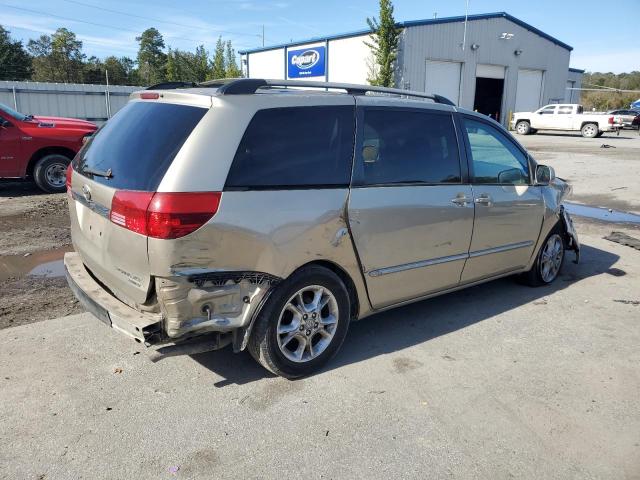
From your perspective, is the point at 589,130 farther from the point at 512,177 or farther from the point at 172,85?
the point at 172,85

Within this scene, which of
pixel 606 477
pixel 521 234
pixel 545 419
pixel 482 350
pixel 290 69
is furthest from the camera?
pixel 290 69

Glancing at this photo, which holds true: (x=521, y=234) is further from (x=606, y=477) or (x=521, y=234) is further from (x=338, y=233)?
(x=606, y=477)

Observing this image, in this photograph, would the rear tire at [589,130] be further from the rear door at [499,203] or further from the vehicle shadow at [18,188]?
the vehicle shadow at [18,188]

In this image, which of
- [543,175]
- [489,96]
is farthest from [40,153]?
[489,96]

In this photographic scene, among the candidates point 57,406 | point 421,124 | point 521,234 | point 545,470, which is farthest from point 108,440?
point 521,234

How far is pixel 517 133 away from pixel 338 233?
34.3 m

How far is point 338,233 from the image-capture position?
3490mm

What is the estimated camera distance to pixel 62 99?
68.6 ft

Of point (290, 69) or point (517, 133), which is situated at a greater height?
point (290, 69)

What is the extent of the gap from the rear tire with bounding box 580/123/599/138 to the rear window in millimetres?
33121

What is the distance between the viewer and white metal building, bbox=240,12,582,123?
31.6m

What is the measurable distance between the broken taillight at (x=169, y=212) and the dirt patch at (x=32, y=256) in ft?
7.00

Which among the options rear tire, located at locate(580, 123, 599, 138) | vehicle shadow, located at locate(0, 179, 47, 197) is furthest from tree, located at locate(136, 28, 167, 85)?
vehicle shadow, located at locate(0, 179, 47, 197)

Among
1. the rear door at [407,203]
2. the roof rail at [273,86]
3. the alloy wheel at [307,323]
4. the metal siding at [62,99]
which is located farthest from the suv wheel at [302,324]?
the metal siding at [62,99]
